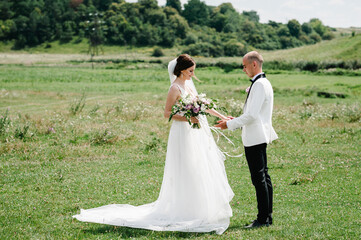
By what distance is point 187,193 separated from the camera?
730cm

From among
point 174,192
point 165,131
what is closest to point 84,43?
point 165,131

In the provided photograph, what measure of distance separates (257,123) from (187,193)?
6.51 ft

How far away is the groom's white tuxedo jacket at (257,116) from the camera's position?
21.1ft

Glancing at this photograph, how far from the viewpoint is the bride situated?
714 cm

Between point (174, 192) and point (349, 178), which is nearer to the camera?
point (174, 192)

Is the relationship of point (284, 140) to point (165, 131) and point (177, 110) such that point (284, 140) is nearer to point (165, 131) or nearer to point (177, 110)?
point (165, 131)

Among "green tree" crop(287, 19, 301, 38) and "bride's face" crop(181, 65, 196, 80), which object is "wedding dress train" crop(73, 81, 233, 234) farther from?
"green tree" crop(287, 19, 301, 38)

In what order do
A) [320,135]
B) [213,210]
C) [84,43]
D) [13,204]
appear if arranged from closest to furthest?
[213,210] → [13,204] → [320,135] → [84,43]

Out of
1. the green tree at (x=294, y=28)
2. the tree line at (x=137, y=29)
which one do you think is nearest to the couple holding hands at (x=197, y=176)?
the tree line at (x=137, y=29)

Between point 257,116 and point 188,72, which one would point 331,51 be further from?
point 257,116

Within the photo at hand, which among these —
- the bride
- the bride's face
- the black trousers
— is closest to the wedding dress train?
the bride

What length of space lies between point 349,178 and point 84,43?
168 metres

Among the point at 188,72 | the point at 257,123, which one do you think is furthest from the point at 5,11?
the point at 257,123

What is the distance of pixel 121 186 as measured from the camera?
986 centimetres
